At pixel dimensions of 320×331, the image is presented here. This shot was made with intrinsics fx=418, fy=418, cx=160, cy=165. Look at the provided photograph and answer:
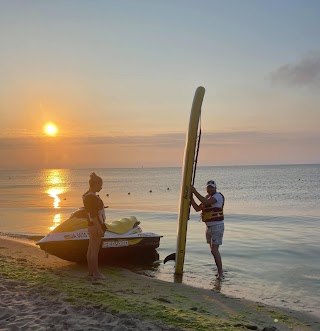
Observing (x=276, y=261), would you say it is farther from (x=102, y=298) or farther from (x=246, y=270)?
(x=102, y=298)

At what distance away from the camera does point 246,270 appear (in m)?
10.3

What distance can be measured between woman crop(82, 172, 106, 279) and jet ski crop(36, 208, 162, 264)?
1.25m

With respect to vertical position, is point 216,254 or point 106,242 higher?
point 106,242

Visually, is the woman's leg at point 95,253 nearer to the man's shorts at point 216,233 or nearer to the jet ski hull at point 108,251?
the jet ski hull at point 108,251

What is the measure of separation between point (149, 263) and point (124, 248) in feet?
3.33

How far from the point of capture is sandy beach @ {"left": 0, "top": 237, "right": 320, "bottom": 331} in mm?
5238

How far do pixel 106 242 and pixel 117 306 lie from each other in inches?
143

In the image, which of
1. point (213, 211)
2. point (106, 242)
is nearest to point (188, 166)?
point (213, 211)

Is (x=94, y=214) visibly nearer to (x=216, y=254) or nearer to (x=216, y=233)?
(x=216, y=233)

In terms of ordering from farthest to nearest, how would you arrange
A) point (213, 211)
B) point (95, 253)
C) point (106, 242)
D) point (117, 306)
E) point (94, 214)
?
point (106, 242), point (213, 211), point (95, 253), point (94, 214), point (117, 306)

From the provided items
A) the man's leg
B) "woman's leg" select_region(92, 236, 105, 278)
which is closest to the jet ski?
"woman's leg" select_region(92, 236, 105, 278)

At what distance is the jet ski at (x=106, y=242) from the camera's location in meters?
9.05

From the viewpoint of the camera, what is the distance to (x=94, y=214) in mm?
7648

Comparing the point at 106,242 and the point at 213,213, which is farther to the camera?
the point at 106,242
